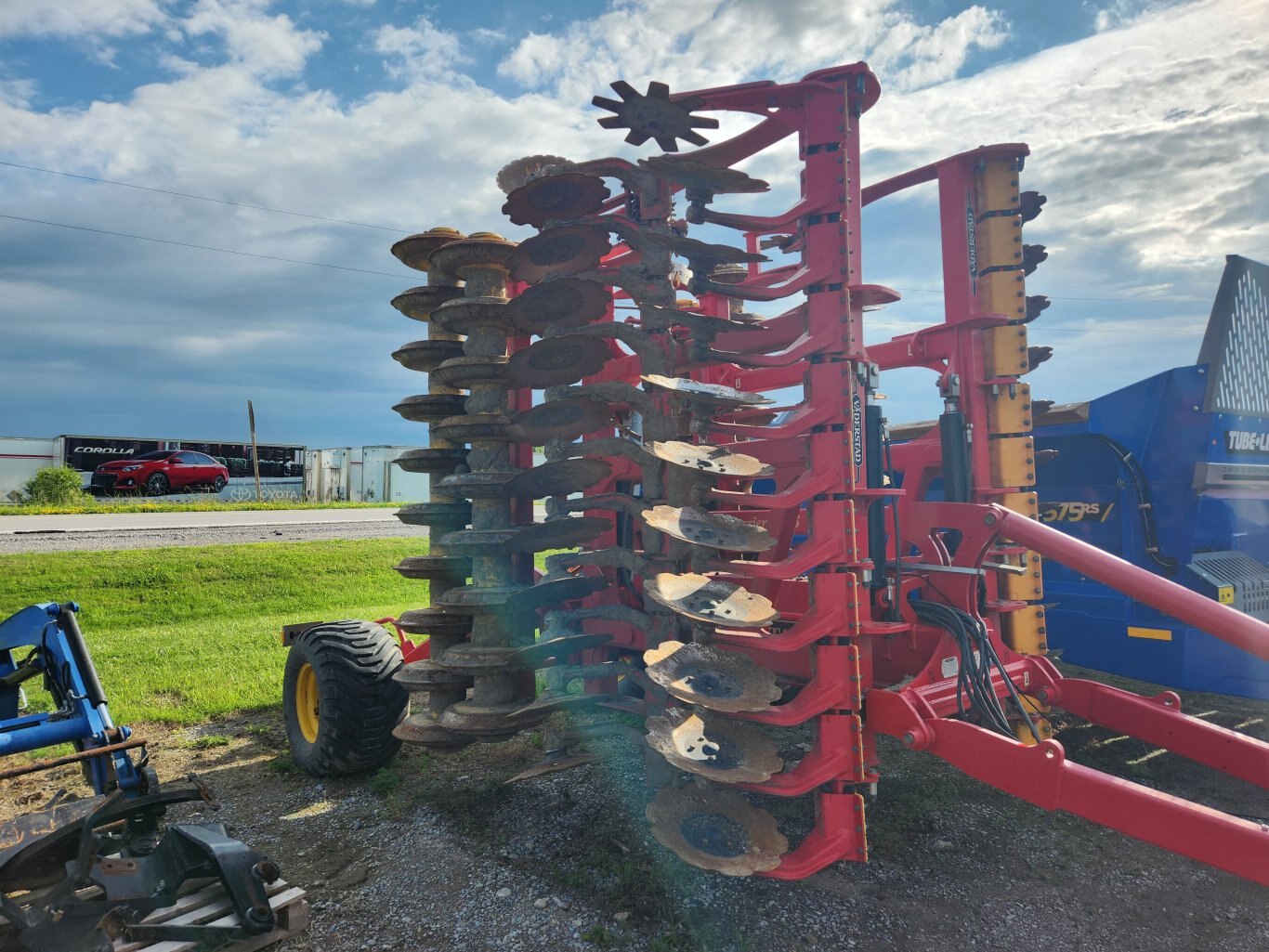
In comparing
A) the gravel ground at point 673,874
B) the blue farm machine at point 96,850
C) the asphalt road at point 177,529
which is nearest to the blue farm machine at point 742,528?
the gravel ground at point 673,874

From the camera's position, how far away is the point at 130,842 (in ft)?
11.0

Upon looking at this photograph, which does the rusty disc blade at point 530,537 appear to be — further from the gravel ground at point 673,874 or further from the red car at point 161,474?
the red car at point 161,474

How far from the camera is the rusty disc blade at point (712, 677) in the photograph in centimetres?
314

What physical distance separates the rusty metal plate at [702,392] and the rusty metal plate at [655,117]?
1177 mm

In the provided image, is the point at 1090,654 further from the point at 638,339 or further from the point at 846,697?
the point at 638,339

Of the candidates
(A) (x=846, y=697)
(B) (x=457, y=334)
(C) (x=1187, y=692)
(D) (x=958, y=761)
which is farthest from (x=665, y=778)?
(C) (x=1187, y=692)

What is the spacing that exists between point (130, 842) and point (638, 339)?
10.0ft

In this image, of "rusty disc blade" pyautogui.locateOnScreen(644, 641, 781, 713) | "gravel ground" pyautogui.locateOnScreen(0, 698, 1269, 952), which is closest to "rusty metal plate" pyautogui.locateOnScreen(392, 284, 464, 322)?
"rusty disc blade" pyautogui.locateOnScreen(644, 641, 781, 713)

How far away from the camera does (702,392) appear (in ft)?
12.0

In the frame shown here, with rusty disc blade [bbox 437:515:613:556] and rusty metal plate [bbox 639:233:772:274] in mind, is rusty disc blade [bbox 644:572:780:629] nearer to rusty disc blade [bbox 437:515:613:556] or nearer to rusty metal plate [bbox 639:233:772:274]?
rusty disc blade [bbox 437:515:613:556]

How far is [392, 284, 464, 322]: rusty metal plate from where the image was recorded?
505 centimetres

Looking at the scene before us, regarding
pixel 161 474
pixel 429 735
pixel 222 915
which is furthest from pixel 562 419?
pixel 161 474

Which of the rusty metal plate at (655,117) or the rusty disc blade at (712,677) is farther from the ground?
the rusty metal plate at (655,117)

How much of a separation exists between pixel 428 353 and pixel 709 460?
2238 millimetres
